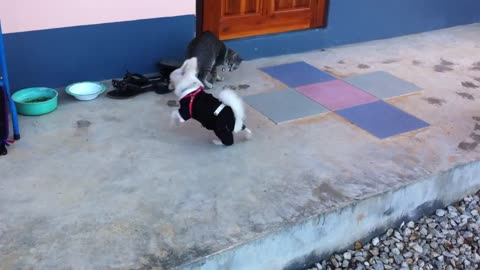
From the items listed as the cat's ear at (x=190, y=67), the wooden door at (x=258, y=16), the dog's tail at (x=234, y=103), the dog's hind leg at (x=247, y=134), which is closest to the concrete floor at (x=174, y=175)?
the dog's hind leg at (x=247, y=134)

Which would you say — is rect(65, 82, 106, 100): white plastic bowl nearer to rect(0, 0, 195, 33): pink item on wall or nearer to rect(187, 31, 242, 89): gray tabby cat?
rect(0, 0, 195, 33): pink item on wall

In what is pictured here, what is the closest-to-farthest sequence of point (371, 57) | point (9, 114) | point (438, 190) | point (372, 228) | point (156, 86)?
point (372, 228) < point (438, 190) < point (9, 114) < point (156, 86) < point (371, 57)

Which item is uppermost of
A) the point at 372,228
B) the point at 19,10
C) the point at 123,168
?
the point at 19,10

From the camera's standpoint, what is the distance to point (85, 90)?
3.02 metres

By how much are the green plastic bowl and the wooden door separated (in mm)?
1111

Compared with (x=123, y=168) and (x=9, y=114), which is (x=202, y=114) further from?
(x=9, y=114)

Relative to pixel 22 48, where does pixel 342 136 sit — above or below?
below

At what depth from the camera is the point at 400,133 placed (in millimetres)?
2830

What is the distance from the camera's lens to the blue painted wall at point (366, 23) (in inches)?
147

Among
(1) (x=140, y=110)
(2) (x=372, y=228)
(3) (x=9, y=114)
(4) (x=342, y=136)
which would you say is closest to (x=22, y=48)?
(3) (x=9, y=114)

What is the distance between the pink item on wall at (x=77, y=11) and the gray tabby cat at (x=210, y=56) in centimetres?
29

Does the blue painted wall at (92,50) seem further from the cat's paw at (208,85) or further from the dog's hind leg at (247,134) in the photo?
the dog's hind leg at (247,134)

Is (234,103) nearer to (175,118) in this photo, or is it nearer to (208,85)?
(175,118)

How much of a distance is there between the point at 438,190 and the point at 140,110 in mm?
1558
